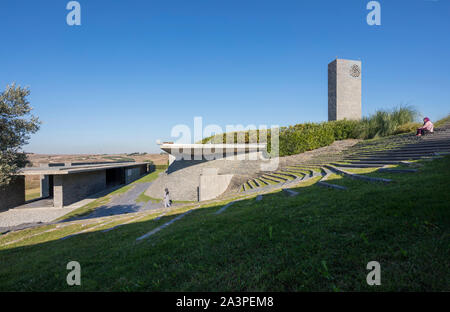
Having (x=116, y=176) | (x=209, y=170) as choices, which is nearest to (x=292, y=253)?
(x=209, y=170)

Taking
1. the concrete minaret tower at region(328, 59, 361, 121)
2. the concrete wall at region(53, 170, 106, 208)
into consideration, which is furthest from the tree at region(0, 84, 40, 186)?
the concrete minaret tower at region(328, 59, 361, 121)

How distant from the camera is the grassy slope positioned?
2191 mm

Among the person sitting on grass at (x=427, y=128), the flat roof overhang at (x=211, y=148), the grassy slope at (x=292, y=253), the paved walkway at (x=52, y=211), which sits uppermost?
the person sitting on grass at (x=427, y=128)

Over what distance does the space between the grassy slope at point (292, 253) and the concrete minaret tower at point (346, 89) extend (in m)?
22.1

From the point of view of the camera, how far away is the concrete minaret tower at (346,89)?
930 inches

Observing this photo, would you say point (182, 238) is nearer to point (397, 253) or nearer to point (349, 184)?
point (397, 253)

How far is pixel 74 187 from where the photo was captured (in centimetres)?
1780

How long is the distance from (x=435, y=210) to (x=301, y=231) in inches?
79.0

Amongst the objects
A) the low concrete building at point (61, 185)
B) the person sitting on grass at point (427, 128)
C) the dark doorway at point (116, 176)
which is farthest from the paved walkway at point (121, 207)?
the person sitting on grass at point (427, 128)

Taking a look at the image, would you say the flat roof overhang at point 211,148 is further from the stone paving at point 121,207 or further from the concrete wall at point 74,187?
the concrete wall at point 74,187

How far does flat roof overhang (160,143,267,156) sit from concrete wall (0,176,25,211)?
12.4 meters

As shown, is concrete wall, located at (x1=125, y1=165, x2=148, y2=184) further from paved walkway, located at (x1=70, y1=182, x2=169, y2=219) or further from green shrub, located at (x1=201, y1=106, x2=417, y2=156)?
green shrub, located at (x1=201, y1=106, x2=417, y2=156)

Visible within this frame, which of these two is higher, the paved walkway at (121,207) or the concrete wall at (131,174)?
the concrete wall at (131,174)

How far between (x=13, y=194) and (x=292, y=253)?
76.8 feet
